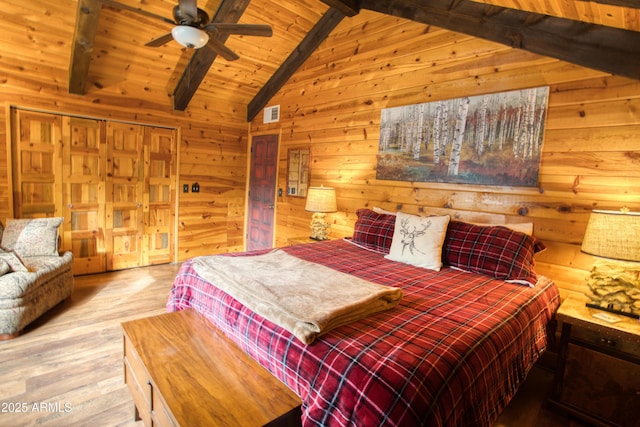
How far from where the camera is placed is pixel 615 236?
1.77 meters

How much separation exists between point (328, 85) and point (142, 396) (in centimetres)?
353

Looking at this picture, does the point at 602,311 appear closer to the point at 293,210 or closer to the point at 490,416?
the point at 490,416

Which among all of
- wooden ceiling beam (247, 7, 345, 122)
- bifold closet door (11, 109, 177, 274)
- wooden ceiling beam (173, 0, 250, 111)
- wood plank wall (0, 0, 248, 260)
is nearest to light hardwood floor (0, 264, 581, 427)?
bifold closet door (11, 109, 177, 274)

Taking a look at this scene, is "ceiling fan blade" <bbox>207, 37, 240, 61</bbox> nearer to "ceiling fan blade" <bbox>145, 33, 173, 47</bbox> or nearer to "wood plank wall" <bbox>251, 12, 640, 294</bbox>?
"ceiling fan blade" <bbox>145, 33, 173, 47</bbox>

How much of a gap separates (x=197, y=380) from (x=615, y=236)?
223 cm

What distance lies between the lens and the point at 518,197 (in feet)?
8.18

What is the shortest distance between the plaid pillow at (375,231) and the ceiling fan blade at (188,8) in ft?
6.65

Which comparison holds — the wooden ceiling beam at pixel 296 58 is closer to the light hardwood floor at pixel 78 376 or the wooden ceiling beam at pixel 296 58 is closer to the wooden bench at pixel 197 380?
the light hardwood floor at pixel 78 376

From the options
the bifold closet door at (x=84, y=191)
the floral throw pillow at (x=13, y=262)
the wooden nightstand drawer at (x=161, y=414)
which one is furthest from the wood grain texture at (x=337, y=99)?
the wooden nightstand drawer at (x=161, y=414)

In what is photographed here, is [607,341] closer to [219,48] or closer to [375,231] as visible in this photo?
[375,231]

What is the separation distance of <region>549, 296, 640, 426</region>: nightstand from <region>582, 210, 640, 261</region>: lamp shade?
367 mm

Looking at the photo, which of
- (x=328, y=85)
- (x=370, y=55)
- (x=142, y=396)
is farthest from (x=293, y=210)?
(x=142, y=396)

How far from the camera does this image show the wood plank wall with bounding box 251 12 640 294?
2150 millimetres

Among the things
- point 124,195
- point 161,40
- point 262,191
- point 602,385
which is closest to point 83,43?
point 161,40
